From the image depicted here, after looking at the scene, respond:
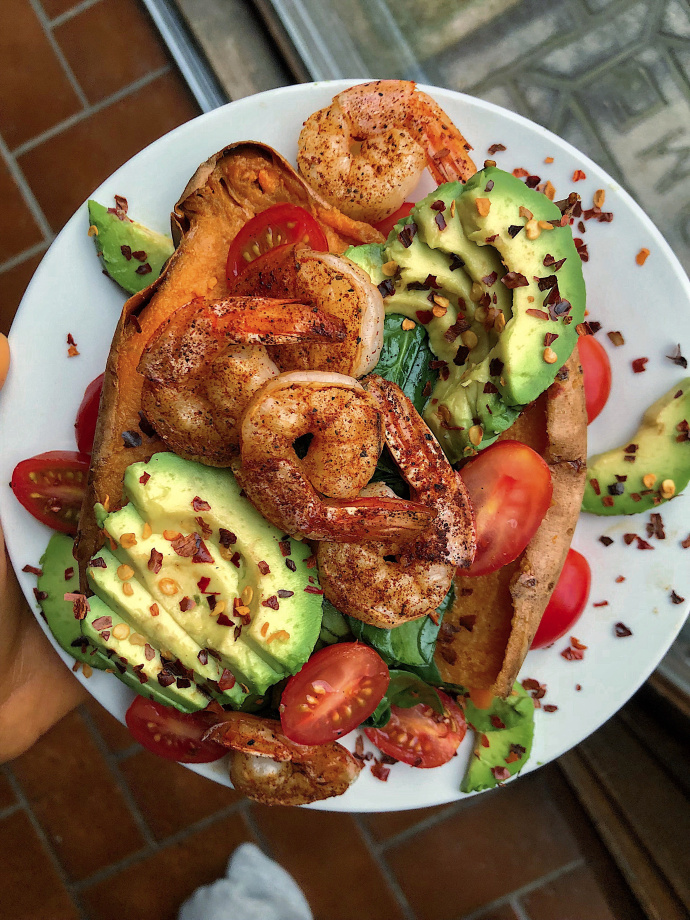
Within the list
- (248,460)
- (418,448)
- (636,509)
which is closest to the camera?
(248,460)

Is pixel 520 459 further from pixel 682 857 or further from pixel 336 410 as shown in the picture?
pixel 682 857

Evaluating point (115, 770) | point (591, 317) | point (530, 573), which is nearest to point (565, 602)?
point (530, 573)

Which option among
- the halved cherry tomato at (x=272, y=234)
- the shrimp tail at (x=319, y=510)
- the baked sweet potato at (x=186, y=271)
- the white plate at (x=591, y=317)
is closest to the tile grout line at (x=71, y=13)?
the white plate at (x=591, y=317)

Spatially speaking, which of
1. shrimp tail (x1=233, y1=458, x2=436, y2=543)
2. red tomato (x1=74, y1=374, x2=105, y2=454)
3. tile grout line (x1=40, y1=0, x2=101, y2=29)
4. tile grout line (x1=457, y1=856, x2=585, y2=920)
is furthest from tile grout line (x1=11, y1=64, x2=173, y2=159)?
tile grout line (x1=457, y1=856, x2=585, y2=920)

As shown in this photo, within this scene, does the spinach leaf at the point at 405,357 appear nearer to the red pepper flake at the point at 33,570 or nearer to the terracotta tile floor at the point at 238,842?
the red pepper flake at the point at 33,570

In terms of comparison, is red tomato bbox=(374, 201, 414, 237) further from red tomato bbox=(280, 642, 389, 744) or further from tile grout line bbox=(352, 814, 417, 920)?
tile grout line bbox=(352, 814, 417, 920)

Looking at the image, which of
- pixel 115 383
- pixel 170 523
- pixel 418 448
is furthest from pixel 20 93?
pixel 418 448
